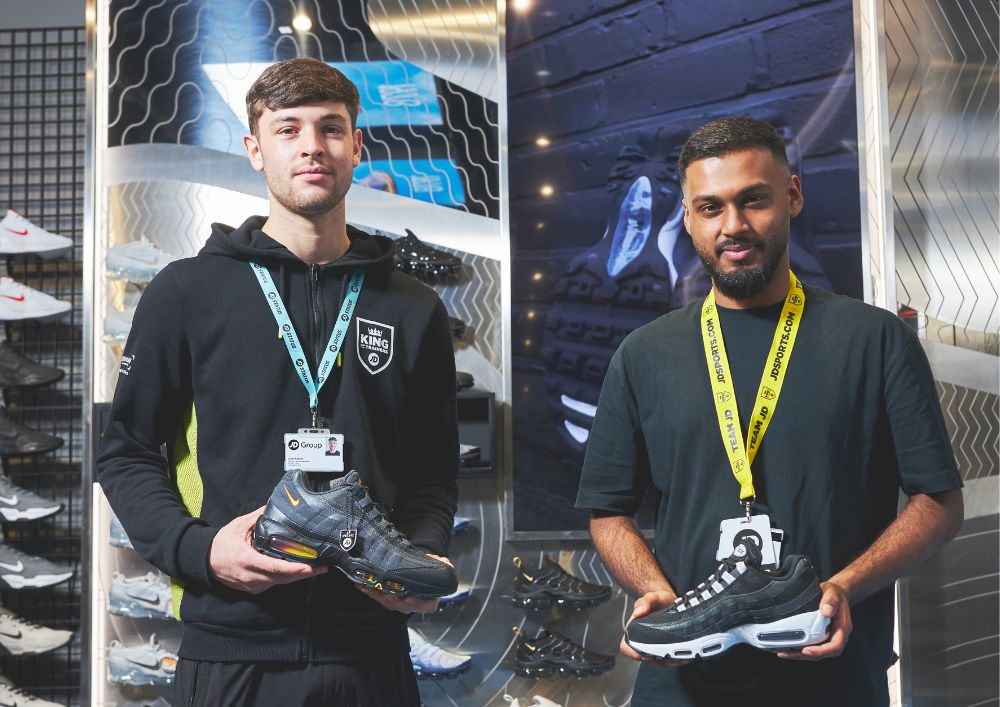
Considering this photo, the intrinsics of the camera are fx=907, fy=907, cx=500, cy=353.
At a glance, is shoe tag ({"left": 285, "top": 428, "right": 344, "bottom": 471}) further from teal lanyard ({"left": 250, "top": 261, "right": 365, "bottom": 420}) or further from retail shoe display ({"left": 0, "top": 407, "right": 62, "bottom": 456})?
retail shoe display ({"left": 0, "top": 407, "right": 62, "bottom": 456})

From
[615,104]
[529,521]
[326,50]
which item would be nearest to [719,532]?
[529,521]

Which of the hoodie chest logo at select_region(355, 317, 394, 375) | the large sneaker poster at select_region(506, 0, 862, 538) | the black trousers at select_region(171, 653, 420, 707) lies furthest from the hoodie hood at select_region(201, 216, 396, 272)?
the large sneaker poster at select_region(506, 0, 862, 538)

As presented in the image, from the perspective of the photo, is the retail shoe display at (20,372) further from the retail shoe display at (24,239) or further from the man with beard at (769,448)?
the man with beard at (769,448)

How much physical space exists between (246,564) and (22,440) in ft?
10.2

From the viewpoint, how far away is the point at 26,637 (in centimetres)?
395

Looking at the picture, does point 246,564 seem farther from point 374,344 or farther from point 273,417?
point 374,344

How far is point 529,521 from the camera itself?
4105 mm

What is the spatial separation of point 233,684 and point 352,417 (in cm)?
50

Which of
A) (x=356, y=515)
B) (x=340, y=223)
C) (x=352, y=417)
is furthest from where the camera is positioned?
(x=340, y=223)

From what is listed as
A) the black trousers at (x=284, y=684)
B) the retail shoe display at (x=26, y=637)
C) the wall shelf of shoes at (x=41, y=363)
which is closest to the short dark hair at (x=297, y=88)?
the black trousers at (x=284, y=684)

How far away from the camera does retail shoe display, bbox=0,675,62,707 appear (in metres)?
3.89

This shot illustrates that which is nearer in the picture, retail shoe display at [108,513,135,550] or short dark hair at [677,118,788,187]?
short dark hair at [677,118,788,187]

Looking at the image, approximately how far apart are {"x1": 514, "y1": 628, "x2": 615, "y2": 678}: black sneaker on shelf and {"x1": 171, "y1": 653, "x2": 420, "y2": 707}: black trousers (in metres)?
2.37

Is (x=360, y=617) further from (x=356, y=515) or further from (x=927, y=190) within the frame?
(x=927, y=190)
